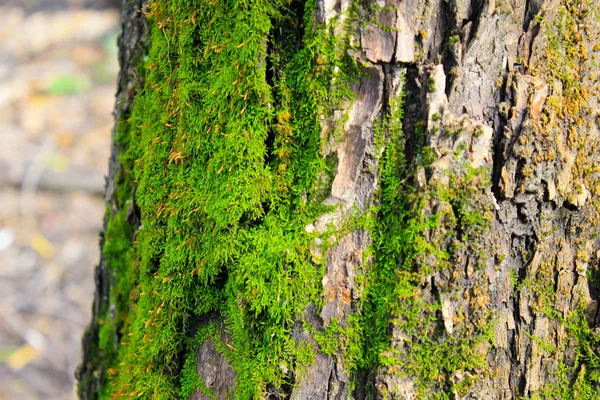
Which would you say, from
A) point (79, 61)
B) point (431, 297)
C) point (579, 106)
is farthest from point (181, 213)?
point (79, 61)

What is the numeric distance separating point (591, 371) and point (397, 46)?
96 centimetres

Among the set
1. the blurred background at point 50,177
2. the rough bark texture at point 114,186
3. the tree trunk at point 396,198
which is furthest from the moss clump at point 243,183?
the blurred background at point 50,177

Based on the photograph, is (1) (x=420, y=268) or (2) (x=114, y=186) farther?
(2) (x=114, y=186)

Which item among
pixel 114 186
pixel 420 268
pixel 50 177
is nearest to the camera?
pixel 420 268

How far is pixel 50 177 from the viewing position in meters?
5.55

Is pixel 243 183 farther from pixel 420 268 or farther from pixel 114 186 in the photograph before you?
pixel 114 186

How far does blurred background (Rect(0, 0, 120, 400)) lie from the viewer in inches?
177

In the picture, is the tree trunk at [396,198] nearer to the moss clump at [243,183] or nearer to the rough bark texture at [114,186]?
the moss clump at [243,183]

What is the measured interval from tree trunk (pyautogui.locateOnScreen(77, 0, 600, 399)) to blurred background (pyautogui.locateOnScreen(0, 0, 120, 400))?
4.00 m

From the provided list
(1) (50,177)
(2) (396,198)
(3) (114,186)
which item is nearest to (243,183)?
(2) (396,198)

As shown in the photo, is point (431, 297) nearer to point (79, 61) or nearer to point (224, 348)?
point (224, 348)

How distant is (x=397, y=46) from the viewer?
1.10 metres

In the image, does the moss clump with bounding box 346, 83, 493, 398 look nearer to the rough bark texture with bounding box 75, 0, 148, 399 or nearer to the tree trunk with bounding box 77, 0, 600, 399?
the tree trunk with bounding box 77, 0, 600, 399

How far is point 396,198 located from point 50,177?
5.44 metres
